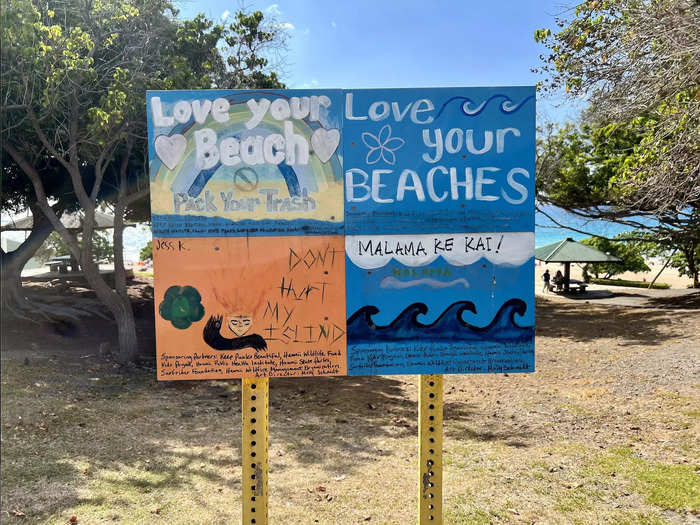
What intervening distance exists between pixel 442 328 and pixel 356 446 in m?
3.60

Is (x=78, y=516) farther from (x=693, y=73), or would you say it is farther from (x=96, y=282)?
(x=693, y=73)

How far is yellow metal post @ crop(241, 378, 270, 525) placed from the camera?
304 centimetres

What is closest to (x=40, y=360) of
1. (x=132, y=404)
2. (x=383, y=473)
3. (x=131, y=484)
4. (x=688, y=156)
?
(x=132, y=404)

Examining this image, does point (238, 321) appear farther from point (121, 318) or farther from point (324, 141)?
point (121, 318)

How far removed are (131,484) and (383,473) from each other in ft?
8.50

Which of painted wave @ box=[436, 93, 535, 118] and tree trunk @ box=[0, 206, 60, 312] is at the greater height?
painted wave @ box=[436, 93, 535, 118]

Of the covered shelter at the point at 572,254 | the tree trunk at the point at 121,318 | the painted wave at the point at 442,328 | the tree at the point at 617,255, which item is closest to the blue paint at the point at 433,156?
the painted wave at the point at 442,328

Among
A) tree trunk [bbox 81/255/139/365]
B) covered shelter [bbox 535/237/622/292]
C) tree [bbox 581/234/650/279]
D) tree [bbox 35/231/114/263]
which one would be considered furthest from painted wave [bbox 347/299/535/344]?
tree [bbox 35/231/114/263]

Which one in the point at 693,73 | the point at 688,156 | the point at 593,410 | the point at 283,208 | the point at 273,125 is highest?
the point at 693,73

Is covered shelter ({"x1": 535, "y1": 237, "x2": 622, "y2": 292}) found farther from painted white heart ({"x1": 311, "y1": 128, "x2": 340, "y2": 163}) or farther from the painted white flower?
painted white heart ({"x1": 311, "y1": 128, "x2": 340, "y2": 163})

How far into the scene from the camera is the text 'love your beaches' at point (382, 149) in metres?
2.86

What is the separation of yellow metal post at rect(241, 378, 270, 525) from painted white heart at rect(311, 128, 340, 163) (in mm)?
1418

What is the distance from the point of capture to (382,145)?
2895 mm

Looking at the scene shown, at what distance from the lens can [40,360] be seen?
30.1ft
